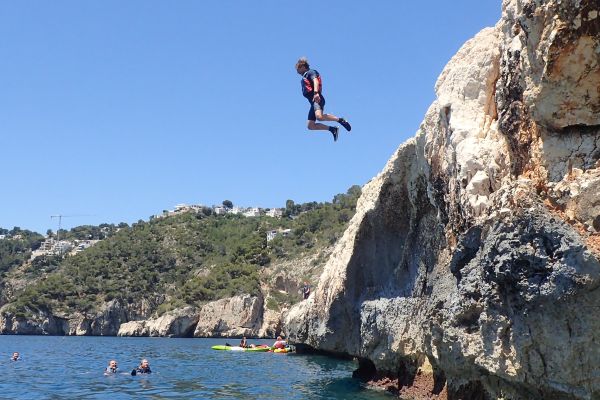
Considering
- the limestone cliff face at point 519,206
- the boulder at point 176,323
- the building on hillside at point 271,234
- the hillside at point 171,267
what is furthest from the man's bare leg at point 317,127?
the building on hillside at point 271,234

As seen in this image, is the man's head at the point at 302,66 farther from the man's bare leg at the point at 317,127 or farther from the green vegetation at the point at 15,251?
the green vegetation at the point at 15,251

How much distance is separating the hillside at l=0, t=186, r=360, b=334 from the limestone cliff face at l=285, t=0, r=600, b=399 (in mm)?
80624

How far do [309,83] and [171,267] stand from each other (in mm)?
109954

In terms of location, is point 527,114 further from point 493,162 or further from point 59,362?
point 59,362

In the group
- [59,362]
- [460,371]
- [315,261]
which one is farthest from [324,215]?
[460,371]

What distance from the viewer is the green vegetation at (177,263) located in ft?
340

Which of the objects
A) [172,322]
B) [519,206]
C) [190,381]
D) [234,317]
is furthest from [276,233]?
[519,206]

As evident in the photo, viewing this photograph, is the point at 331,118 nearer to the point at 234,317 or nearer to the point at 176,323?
the point at 234,317

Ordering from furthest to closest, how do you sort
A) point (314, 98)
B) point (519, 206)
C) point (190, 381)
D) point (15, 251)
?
point (15, 251), point (190, 381), point (314, 98), point (519, 206)

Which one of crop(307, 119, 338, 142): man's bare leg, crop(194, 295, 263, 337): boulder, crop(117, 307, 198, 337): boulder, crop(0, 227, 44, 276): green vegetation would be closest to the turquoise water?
crop(307, 119, 338, 142): man's bare leg

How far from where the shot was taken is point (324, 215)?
380ft

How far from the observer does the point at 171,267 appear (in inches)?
4700

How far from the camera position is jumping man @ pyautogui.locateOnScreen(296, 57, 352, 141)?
12.6 meters

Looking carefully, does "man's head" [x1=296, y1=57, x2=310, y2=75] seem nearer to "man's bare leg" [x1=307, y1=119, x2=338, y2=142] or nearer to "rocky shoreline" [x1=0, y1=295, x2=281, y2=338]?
"man's bare leg" [x1=307, y1=119, x2=338, y2=142]
